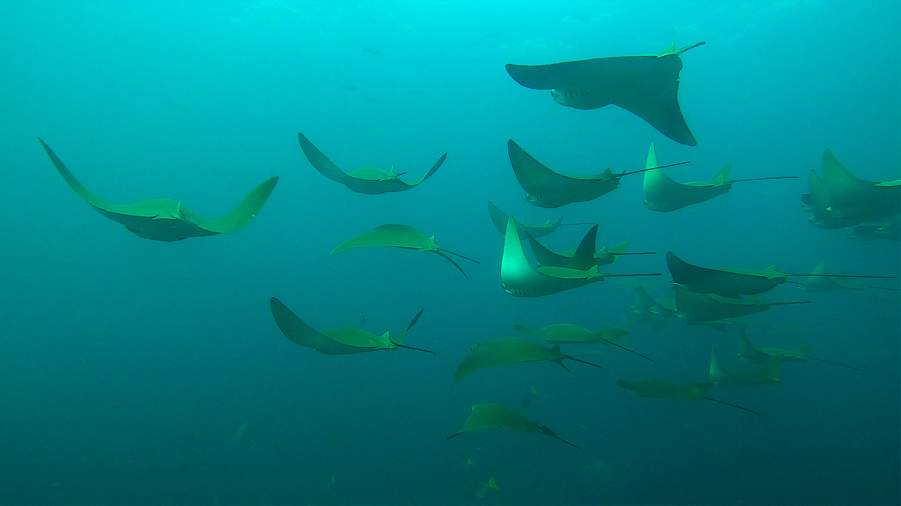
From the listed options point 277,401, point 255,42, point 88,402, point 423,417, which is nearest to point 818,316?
point 423,417

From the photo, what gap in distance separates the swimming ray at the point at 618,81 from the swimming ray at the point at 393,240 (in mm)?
1380

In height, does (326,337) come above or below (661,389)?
above

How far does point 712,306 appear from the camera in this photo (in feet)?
10.2

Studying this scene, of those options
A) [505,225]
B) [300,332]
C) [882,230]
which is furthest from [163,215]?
[882,230]

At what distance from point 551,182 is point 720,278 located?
1.26m

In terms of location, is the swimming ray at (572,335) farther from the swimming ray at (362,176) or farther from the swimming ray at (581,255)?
the swimming ray at (362,176)

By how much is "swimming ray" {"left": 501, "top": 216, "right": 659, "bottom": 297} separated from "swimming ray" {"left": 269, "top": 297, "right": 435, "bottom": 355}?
63 centimetres

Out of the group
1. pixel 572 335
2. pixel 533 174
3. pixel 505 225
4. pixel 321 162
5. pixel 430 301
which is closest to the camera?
pixel 533 174

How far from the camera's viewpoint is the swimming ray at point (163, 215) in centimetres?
251

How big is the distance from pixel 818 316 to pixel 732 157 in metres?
18.1

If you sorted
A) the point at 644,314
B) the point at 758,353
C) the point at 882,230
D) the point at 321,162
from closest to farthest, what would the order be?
the point at 321,162
the point at 758,353
the point at 882,230
the point at 644,314

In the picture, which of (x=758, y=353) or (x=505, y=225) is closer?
Result: (x=758, y=353)

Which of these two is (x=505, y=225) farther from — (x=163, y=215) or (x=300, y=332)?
(x=163, y=215)

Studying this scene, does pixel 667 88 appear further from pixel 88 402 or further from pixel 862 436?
pixel 88 402
